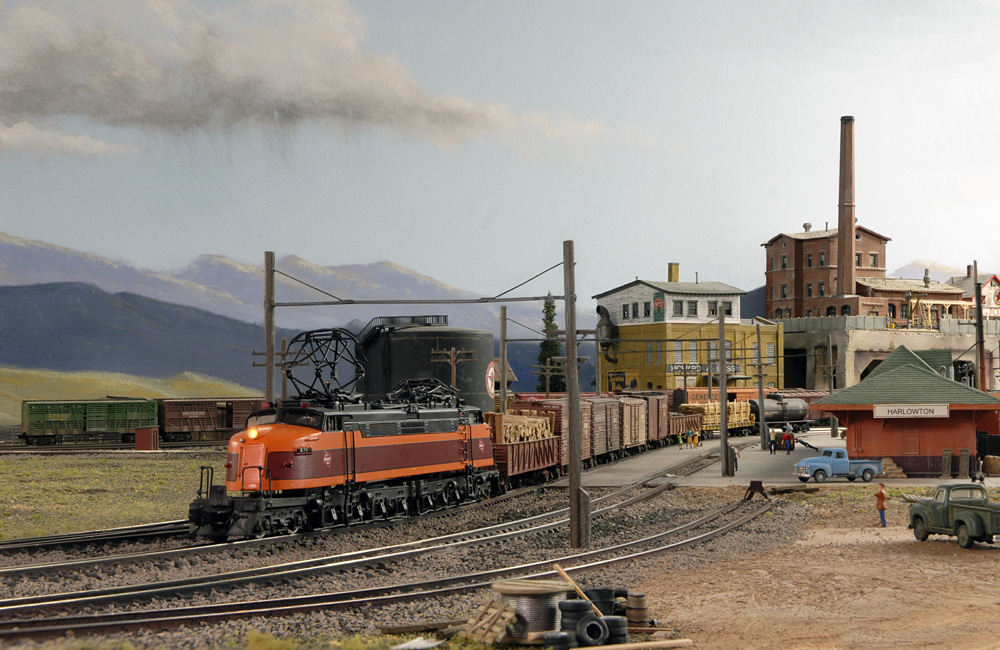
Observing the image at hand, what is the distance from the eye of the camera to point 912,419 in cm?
3941

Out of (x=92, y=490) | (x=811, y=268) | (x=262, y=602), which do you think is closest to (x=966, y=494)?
(x=262, y=602)

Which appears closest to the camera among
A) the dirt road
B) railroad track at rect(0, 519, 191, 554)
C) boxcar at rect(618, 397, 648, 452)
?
the dirt road

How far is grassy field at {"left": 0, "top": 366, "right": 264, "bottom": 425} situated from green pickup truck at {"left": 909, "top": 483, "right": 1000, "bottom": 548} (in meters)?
87.5

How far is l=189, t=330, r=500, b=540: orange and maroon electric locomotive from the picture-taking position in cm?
2131

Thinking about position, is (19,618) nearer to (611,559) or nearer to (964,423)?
(611,559)

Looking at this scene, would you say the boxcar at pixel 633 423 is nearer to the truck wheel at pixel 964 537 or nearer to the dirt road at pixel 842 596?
the dirt road at pixel 842 596

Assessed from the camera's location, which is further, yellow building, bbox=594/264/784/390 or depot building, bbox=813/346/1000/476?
yellow building, bbox=594/264/784/390

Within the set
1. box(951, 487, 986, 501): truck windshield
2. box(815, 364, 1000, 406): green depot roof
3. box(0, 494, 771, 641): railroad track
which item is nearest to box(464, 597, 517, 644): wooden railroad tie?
box(0, 494, 771, 641): railroad track

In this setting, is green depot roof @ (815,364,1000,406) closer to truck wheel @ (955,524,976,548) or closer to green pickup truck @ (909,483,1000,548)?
green pickup truck @ (909,483,1000,548)

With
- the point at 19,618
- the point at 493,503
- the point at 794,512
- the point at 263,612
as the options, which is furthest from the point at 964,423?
the point at 19,618

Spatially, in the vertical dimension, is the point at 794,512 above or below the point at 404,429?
below

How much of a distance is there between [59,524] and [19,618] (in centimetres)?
1397

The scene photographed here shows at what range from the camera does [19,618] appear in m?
14.0

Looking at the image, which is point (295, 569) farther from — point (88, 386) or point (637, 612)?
point (88, 386)
